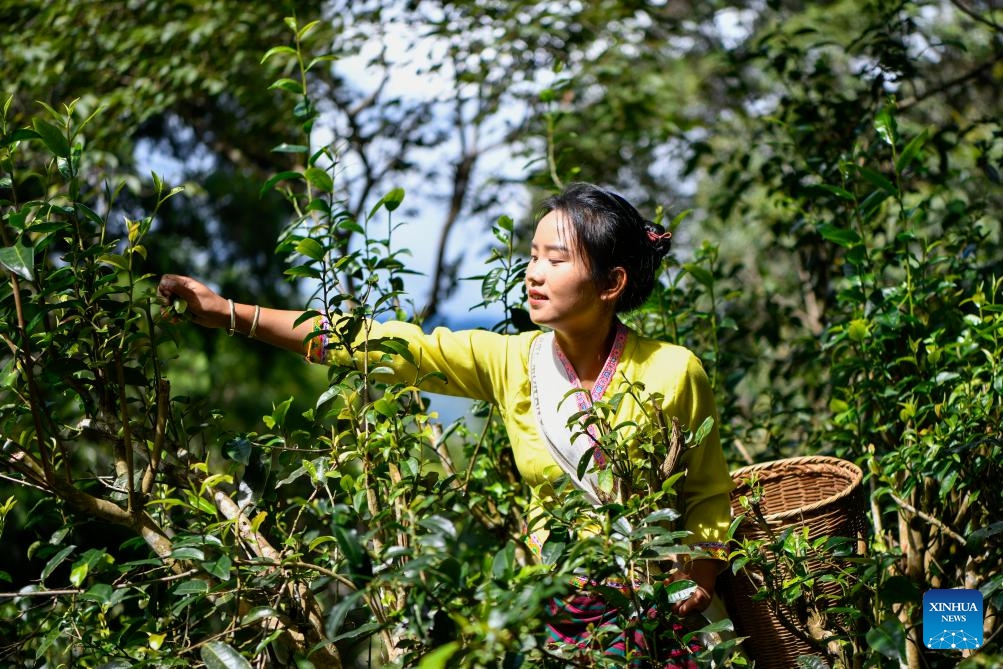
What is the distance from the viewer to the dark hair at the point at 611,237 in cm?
202

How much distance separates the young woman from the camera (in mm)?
1926

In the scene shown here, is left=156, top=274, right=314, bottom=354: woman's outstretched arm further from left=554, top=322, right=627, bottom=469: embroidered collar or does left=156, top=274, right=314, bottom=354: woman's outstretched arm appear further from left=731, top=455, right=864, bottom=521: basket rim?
left=731, top=455, right=864, bottom=521: basket rim

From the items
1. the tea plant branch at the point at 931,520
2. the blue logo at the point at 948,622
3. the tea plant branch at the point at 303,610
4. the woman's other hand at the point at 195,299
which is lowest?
the tea plant branch at the point at 931,520

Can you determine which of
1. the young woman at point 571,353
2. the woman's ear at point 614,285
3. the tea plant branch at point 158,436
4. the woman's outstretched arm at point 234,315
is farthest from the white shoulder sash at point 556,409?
the tea plant branch at point 158,436

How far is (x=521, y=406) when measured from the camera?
2062mm

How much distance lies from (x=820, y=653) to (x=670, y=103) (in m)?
7.14

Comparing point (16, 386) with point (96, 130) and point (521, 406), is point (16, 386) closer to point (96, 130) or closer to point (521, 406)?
point (521, 406)

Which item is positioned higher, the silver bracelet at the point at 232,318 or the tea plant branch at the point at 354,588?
the silver bracelet at the point at 232,318

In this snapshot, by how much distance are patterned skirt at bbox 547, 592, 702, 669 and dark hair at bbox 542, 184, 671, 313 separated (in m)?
0.64

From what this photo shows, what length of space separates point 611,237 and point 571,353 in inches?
9.7

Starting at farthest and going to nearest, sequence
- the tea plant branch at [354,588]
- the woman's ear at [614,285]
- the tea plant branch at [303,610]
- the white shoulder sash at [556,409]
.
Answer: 1. the woman's ear at [614,285]
2. the white shoulder sash at [556,409]
3. the tea plant branch at [303,610]
4. the tea plant branch at [354,588]

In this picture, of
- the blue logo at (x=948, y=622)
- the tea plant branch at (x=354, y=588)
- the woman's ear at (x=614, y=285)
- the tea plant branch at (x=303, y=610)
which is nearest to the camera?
the tea plant branch at (x=354, y=588)

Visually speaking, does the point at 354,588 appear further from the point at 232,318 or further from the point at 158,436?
the point at 232,318

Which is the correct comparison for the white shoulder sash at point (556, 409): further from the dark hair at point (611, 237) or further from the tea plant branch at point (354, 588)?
the tea plant branch at point (354, 588)
